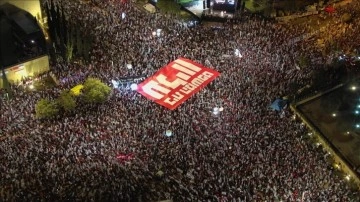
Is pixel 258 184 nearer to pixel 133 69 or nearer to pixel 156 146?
pixel 156 146

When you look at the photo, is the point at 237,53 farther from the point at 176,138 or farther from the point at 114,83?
the point at 176,138

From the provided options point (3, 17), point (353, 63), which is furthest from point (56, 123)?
point (353, 63)

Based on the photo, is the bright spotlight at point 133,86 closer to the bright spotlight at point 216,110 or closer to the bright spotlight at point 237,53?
the bright spotlight at point 216,110

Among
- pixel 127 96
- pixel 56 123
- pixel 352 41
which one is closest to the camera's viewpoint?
pixel 56 123

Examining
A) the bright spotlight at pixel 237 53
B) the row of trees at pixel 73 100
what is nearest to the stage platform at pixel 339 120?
the bright spotlight at pixel 237 53

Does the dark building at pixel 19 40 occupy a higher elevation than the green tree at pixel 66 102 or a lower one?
higher

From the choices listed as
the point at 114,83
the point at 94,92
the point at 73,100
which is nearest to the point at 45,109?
the point at 73,100
